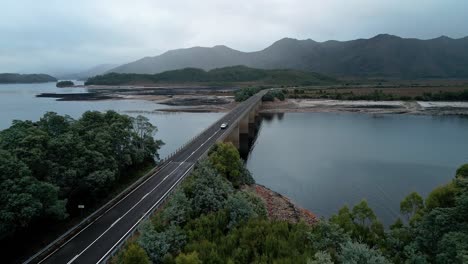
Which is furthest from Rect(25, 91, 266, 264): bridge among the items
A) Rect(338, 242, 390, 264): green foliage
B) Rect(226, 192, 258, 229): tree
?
Rect(338, 242, 390, 264): green foliage

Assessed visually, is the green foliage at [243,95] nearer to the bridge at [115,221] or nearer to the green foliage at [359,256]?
the bridge at [115,221]

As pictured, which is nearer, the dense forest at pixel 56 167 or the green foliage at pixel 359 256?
the green foliage at pixel 359 256

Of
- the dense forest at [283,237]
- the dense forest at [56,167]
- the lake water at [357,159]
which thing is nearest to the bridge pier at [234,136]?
the lake water at [357,159]

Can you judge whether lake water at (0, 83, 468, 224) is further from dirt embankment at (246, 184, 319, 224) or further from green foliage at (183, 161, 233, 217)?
green foliage at (183, 161, 233, 217)

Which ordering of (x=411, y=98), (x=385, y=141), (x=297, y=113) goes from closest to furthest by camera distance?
(x=385, y=141) → (x=297, y=113) → (x=411, y=98)

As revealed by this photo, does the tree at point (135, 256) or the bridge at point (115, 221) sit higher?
the tree at point (135, 256)

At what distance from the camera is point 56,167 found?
26.1 metres

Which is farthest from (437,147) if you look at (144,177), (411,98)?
(411,98)

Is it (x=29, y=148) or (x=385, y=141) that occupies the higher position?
(x=29, y=148)

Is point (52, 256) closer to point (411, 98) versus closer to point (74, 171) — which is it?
point (74, 171)

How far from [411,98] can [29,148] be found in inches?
5670

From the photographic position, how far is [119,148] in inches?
1425

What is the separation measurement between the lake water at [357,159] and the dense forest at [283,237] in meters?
12.9

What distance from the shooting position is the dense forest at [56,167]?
20969 millimetres
